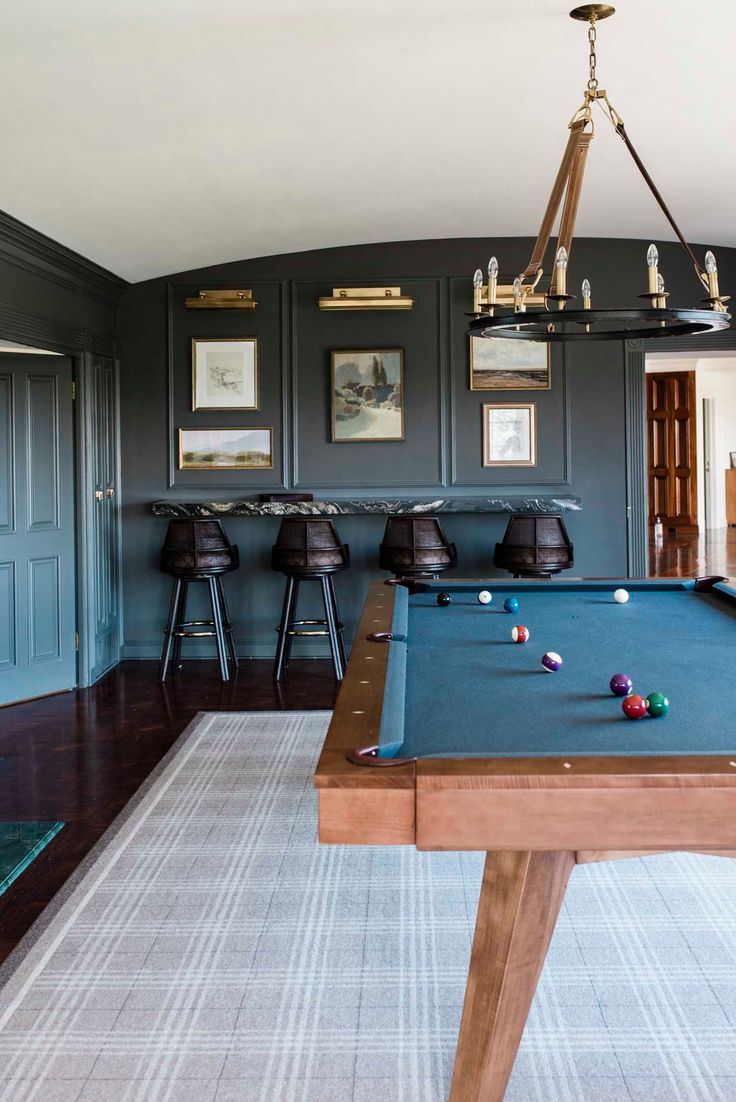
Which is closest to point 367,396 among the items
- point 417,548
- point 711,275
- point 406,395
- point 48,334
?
point 406,395

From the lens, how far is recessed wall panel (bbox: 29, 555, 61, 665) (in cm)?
589

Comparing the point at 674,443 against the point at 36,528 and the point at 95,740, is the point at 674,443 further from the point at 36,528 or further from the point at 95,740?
the point at 95,740

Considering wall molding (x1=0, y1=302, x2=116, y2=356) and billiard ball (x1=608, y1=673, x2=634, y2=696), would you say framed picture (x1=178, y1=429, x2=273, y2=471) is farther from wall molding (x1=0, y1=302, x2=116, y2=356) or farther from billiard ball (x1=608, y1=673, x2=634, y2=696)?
billiard ball (x1=608, y1=673, x2=634, y2=696)

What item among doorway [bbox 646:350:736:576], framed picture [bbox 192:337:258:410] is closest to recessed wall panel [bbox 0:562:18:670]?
framed picture [bbox 192:337:258:410]

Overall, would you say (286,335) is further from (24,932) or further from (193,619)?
(24,932)

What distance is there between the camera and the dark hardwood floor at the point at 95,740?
11.4ft

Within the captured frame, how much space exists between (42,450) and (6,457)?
304 millimetres

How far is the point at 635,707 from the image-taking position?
220 centimetres

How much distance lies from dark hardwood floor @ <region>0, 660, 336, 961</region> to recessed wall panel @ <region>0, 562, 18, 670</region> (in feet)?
0.98

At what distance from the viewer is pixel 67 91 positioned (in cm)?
377

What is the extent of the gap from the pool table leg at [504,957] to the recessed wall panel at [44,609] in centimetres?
446

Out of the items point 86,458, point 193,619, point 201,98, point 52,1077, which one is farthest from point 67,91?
point 193,619

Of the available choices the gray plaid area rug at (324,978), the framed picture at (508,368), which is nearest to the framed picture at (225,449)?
the framed picture at (508,368)

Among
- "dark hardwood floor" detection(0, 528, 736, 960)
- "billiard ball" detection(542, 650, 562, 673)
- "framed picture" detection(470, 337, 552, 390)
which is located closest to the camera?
"billiard ball" detection(542, 650, 562, 673)
